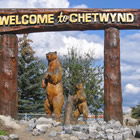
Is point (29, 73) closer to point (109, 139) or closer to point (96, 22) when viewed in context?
point (96, 22)

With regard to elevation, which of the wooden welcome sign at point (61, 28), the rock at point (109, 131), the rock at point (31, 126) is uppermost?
the wooden welcome sign at point (61, 28)

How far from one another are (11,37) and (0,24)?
1.92 feet

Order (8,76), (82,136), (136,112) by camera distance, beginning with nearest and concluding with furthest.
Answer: (82,136) < (8,76) < (136,112)

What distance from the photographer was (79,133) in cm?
704

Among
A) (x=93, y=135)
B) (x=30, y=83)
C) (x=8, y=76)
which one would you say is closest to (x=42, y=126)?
(x=93, y=135)

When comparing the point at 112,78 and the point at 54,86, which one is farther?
the point at 112,78

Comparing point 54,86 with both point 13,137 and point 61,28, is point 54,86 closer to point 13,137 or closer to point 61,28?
point 61,28

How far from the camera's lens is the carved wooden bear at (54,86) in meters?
8.39

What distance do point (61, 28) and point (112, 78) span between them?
7.78 feet

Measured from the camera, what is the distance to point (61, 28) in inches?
→ 368

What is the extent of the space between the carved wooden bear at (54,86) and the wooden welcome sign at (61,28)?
1.28 metres

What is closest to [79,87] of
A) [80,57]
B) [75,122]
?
[75,122]

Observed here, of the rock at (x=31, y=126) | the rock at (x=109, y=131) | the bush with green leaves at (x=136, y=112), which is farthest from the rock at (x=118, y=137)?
the bush with green leaves at (x=136, y=112)

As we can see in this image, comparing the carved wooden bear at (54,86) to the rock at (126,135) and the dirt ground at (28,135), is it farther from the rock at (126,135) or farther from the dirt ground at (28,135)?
the rock at (126,135)
